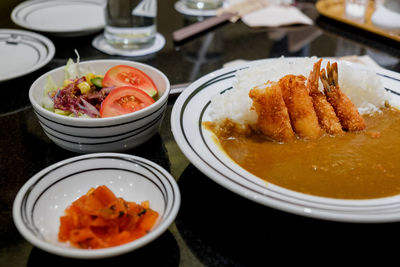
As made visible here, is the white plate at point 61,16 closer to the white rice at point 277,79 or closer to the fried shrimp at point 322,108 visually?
Result: the white rice at point 277,79

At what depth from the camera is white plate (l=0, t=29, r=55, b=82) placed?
2.42 meters

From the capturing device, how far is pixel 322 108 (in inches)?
73.4

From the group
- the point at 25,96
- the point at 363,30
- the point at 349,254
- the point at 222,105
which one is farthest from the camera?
the point at 363,30

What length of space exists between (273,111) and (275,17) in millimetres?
1962

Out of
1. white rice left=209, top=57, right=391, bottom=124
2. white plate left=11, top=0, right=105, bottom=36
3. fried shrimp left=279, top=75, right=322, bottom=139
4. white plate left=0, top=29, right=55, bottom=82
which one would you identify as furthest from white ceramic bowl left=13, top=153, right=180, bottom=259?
white plate left=11, top=0, right=105, bottom=36

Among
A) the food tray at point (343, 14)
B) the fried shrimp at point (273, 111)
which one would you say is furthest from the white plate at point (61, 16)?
the food tray at point (343, 14)

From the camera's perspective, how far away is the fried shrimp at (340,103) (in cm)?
185

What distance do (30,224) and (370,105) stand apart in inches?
62.9

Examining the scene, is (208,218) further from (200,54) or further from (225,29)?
(225,29)

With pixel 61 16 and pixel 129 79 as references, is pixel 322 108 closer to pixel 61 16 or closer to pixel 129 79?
pixel 129 79

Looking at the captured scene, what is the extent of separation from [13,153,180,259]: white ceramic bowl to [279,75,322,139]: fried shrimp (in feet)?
2.30

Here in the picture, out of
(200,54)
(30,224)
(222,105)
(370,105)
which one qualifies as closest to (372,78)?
(370,105)

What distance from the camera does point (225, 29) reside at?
335 centimetres

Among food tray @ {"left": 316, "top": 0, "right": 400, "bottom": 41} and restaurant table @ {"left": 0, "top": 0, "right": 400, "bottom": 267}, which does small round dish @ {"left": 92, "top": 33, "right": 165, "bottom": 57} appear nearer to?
restaurant table @ {"left": 0, "top": 0, "right": 400, "bottom": 267}
